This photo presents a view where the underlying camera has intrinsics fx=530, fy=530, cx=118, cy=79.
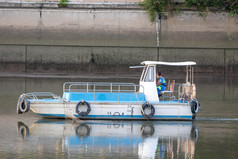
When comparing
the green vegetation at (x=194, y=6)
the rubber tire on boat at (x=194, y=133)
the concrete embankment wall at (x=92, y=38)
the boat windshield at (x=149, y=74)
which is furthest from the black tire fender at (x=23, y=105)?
the green vegetation at (x=194, y=6)

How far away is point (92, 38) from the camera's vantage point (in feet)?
117

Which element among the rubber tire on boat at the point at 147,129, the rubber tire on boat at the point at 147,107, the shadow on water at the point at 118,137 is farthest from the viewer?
the rubber tire on boat at the point at 147,107

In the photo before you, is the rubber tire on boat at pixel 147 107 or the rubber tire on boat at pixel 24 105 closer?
the rubber tire on boat at pixel 24 105

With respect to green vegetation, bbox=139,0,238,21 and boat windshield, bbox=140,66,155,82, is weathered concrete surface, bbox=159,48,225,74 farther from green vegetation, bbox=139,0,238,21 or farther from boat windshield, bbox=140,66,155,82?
boat windshield, bbox=140,66,155,82

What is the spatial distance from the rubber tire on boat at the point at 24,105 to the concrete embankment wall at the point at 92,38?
1763 centimetres

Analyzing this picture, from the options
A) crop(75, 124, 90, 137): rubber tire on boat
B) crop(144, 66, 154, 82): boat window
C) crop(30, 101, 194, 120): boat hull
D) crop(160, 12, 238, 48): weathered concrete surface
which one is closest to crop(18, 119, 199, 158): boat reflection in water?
crop(75, 124, 90, 137): rubber tire on boat

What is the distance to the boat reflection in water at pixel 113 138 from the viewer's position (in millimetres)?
13484

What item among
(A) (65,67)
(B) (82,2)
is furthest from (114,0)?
(A) (65,67)

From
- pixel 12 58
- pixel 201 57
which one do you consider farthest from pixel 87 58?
pixel 201 57

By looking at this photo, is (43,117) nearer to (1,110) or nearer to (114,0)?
(1,110)

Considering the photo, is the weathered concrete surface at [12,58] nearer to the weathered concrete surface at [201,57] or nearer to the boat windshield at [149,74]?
the weathered concrete surface at [201,57]

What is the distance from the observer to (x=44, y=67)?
1398 inches

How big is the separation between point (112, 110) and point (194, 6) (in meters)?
20.1

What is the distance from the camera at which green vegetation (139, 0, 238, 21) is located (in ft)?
117
